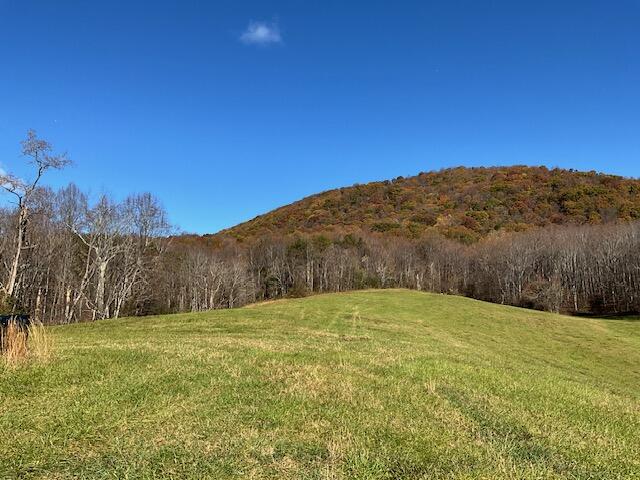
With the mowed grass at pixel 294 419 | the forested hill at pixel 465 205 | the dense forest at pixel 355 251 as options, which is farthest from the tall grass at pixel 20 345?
the forested hill at pixel 465 205

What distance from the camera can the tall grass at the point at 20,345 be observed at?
9.04m

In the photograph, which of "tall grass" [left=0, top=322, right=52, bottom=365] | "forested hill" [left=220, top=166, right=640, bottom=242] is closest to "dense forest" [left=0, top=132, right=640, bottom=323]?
"forested hill" [left=220, top=166, right=640, bottom=242]

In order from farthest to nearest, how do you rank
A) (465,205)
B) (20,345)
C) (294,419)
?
(465,205) → (20,345) → (294,419)

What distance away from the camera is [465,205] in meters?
125

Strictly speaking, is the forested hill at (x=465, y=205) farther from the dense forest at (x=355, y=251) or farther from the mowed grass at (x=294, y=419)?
the mowed grass at (x=294, y=419)

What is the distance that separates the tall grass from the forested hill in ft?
309

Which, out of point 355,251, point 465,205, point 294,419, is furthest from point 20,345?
point 465,205

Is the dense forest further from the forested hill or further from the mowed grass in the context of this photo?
the mowed grass

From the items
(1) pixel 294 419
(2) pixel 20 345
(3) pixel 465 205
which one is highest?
(3) pixel 465 205

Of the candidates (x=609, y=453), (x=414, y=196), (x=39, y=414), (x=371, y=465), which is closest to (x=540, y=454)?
(x=609, y=453)

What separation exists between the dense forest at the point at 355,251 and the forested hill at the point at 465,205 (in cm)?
48

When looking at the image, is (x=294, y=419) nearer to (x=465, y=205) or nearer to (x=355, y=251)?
(x=355, y=251)

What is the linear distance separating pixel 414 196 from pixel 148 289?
89345mm

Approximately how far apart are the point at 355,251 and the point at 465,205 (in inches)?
1805
